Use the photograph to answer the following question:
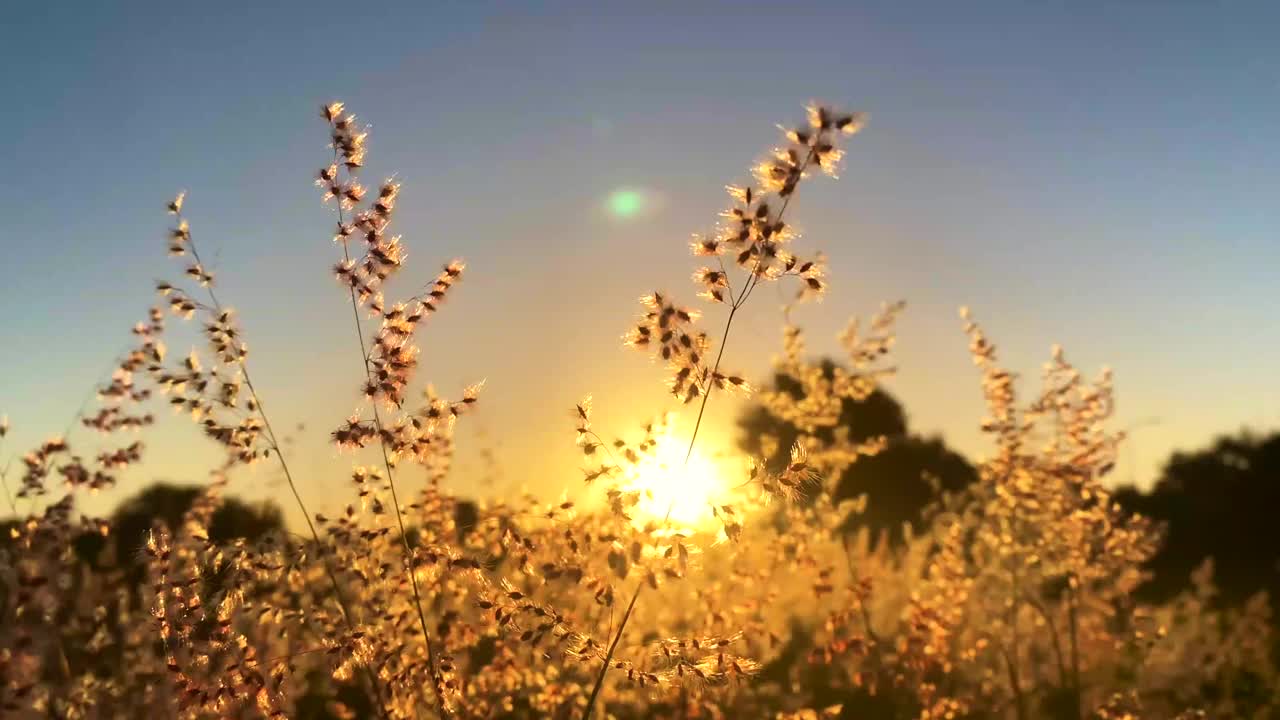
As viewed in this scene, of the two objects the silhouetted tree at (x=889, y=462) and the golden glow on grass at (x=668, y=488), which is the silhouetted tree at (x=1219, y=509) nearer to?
the silhouetted tree at (x=889, y=462)

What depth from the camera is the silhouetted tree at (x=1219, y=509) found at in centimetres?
2944

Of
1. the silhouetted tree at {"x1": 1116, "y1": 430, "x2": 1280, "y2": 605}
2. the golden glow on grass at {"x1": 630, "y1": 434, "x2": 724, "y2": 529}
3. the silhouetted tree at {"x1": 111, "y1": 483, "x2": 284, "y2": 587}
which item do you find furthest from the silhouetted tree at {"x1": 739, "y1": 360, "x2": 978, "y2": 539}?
the golden glow on grass at {"x1": 630, "y1": 434, "x2": 724, "y2": 529}

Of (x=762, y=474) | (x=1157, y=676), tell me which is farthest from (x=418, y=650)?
(x=1157, y=676)

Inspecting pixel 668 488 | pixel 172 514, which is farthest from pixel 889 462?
pixel 668 488

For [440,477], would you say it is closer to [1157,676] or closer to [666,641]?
[666,641]

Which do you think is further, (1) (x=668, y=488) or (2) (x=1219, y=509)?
(2) (x=1219, y=509)

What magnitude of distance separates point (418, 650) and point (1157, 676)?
8353mm

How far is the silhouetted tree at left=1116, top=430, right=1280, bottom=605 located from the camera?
29438 mm

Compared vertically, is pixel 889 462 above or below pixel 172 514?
above

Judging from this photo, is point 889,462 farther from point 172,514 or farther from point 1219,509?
point 172,514

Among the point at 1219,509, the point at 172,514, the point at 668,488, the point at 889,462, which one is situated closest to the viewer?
the point at 668,488

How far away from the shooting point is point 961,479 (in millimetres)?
34281

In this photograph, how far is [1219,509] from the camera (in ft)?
105

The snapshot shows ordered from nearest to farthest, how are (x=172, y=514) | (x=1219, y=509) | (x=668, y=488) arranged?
(x=668, y=488) < (x=172, y=514) < (x=1219, y=509)
